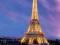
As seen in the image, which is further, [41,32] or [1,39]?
[1,39]

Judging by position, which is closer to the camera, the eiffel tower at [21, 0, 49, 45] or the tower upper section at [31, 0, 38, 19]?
the tower upper section at [31, 0, 38, 19]

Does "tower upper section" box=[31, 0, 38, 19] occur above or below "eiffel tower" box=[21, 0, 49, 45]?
above

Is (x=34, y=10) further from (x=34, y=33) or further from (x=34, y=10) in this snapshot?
(x=34, y=33)

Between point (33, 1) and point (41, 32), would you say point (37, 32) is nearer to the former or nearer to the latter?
point (41, 32)

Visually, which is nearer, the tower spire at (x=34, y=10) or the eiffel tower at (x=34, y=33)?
the tower spire at (x=34, y=10)

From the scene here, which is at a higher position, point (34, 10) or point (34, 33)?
point (34, 10)

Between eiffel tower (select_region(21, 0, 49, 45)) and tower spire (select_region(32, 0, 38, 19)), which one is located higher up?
tower spire (select_region(32, 0, 38, 19))

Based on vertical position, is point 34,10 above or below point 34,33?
above

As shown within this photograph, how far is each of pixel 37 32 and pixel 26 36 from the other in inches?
31.8

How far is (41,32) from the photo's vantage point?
55.2ft

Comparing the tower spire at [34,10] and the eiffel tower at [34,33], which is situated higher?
the tower spire at [34,10]

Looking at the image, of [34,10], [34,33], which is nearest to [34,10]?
[34,10]

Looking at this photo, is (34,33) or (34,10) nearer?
(34,10)

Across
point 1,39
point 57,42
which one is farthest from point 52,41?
point 1,39
